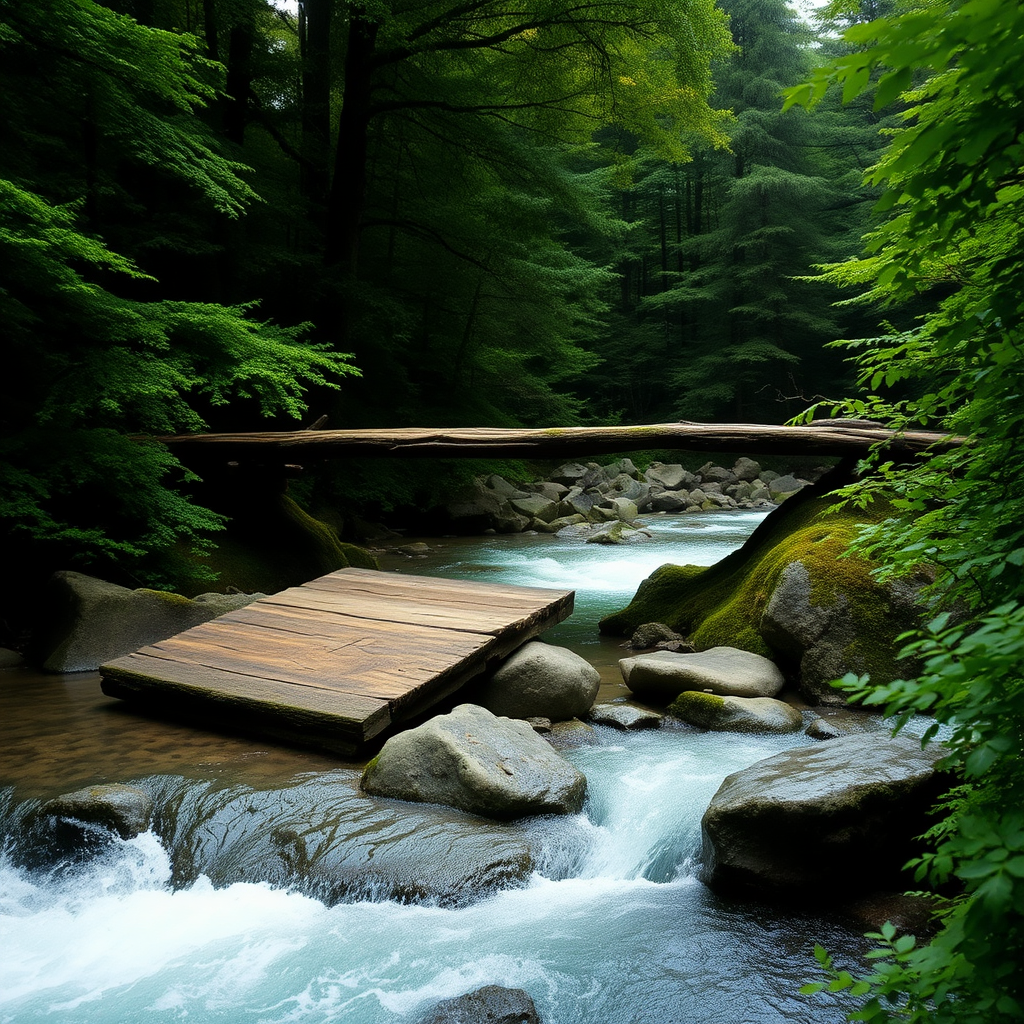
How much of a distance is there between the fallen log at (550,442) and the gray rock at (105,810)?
3.68 m

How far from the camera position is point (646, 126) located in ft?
35.8

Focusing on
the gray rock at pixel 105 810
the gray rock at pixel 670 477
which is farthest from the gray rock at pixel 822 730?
the gray rock at pixel 670 477

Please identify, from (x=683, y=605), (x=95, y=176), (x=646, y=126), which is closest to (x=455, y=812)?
(x=683, y=605)

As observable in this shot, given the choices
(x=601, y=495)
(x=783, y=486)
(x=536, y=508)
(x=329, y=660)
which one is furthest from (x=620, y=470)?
(x=329, y=660)

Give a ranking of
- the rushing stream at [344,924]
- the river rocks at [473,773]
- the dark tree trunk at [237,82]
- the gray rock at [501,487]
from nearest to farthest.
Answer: the rushing stream at [344,924] → the river rocks at [473,773] → the dark tree trunk at [237,82] → the gray rock at [501,487]

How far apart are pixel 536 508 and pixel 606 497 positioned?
118 inches

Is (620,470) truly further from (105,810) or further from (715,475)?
(105,810)

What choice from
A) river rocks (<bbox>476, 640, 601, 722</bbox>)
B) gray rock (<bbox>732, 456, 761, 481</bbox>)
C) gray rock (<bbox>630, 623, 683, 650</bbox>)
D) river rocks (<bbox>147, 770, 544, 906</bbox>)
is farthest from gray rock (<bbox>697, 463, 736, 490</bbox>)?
river rocks (<bbox>147, 770, 544, 906</bbox>)

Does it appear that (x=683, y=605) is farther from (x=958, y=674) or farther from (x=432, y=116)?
(x=432, y=116)

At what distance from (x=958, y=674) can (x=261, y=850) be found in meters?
3.03

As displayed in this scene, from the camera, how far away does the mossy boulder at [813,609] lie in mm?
5164

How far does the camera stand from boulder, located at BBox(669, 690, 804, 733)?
4699mm

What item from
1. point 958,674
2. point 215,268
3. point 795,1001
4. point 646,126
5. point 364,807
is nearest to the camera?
point 958,674

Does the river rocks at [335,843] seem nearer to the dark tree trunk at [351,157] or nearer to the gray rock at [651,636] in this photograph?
the gray rock at [651,636]
